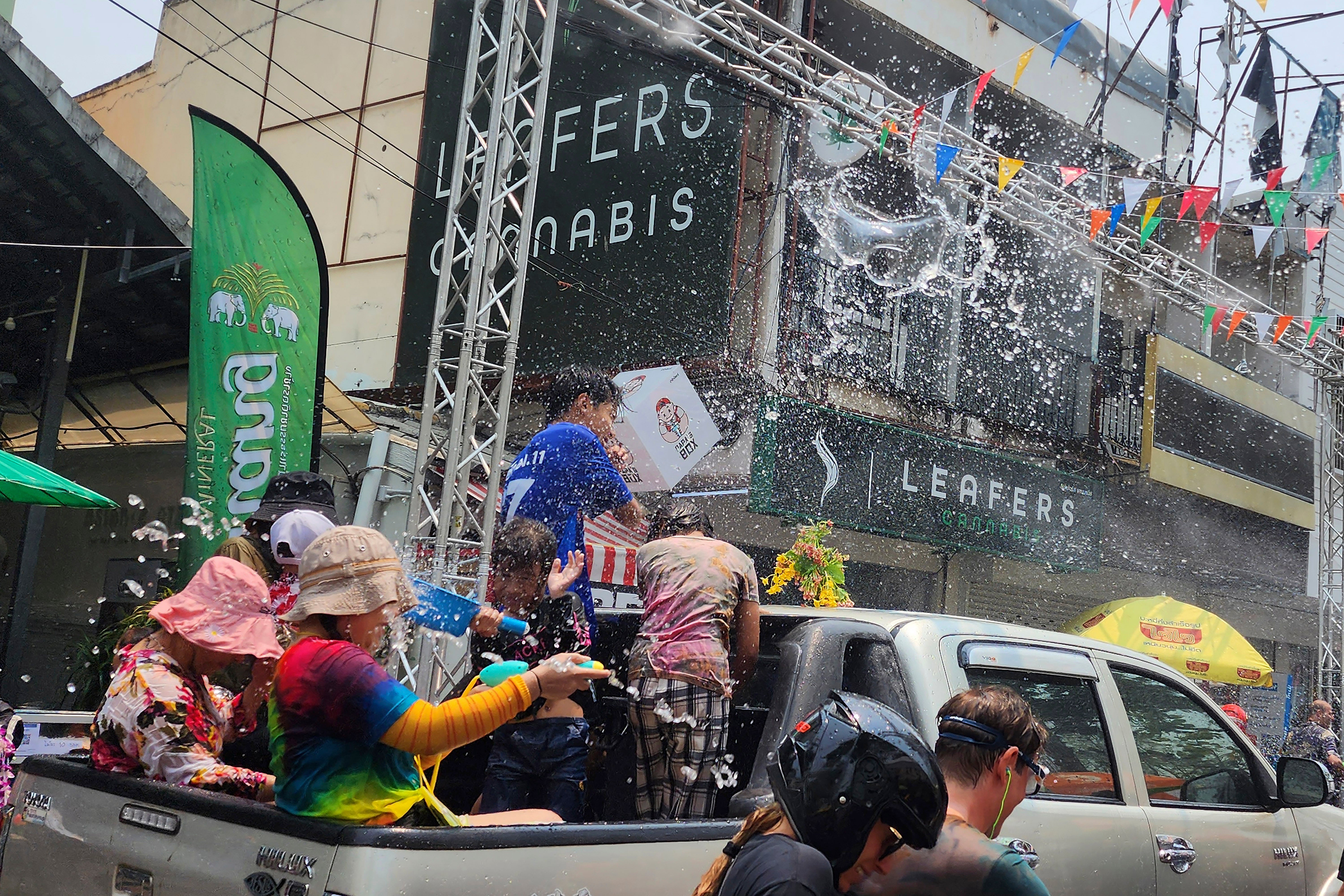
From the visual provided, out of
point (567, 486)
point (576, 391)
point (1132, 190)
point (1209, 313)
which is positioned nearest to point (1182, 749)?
point (567, 486)

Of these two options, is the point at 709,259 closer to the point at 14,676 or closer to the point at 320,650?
the point at 14,676

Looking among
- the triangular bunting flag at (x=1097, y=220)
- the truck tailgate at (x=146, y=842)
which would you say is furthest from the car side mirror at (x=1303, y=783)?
the triangular bunting flag at (x=1097, y=220)

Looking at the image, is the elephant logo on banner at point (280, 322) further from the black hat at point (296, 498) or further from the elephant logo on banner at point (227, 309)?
the black hat at point (296, 498)

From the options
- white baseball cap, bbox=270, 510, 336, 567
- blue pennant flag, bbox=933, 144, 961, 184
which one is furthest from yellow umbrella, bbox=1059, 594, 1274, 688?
white baseball cap, bbox=270, 510, 336, 567

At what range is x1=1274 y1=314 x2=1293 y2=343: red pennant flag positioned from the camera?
14227 mm

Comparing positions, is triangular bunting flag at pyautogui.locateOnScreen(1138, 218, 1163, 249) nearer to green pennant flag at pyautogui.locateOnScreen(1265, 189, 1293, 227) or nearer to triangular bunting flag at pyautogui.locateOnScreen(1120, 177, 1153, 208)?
triangular bunting flag at pyautogui.locateOnScreen(1120, 177, 1153, 208)

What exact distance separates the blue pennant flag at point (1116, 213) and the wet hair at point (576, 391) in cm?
864

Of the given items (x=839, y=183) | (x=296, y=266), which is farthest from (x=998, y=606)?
(x=296, y=266)

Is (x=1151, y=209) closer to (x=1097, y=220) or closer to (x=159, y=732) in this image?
(x=1097, y=220)

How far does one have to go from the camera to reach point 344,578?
2.49m

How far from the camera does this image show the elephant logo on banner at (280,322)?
8625 millimetres

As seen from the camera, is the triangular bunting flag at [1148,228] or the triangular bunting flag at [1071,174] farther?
the triangular bunting flag at [1148,228]

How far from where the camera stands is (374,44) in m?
16.8

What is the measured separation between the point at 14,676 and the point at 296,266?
6824 millimetres
